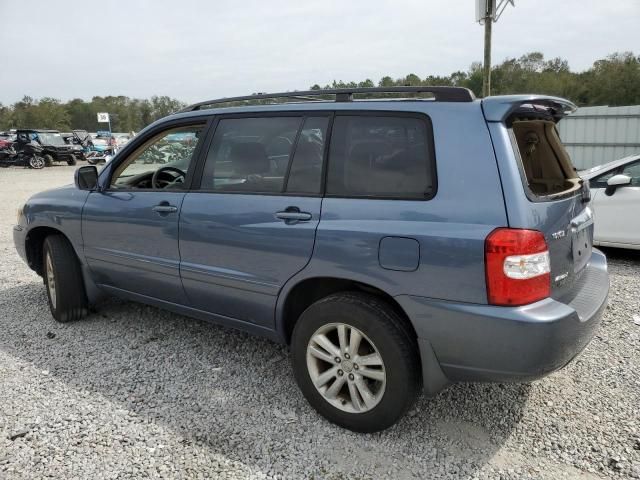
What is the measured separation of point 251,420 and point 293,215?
1164 mm

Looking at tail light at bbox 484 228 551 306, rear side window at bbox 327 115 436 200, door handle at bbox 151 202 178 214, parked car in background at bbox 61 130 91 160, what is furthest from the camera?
parked car in background at bbox 61 130 91 160

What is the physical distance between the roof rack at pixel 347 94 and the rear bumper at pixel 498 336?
0.98 meters

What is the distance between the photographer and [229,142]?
3221 mm

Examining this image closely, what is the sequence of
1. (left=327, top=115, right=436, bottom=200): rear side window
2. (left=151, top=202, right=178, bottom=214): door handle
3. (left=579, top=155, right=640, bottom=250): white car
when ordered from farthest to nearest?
(left=579, top=155, right=640, bottom=250): white car
(left=151, top=202, right=178, bottom=214): door handle
(left=327, top=115, right=436, bottom=200): rear side window

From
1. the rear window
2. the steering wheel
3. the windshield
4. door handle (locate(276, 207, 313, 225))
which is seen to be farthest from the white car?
the windshield

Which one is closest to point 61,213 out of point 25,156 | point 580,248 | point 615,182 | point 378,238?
point 378,238

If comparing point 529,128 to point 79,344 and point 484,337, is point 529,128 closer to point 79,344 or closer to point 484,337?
point 484,337

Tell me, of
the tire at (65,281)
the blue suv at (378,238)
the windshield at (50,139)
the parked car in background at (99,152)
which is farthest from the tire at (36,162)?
the blue suv at (378,238)

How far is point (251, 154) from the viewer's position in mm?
3098

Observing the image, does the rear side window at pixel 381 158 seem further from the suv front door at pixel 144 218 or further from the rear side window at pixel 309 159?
the suv front door at pixel 144 218

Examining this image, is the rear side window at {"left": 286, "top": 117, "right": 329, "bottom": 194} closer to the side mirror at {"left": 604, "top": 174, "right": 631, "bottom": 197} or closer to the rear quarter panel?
the rear quarter panel

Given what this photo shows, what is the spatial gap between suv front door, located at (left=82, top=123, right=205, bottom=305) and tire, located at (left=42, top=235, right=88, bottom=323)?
0.74 ft

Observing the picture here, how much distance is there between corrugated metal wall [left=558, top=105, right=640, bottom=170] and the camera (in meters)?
12.6

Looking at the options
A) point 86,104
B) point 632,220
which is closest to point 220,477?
point 632,220
